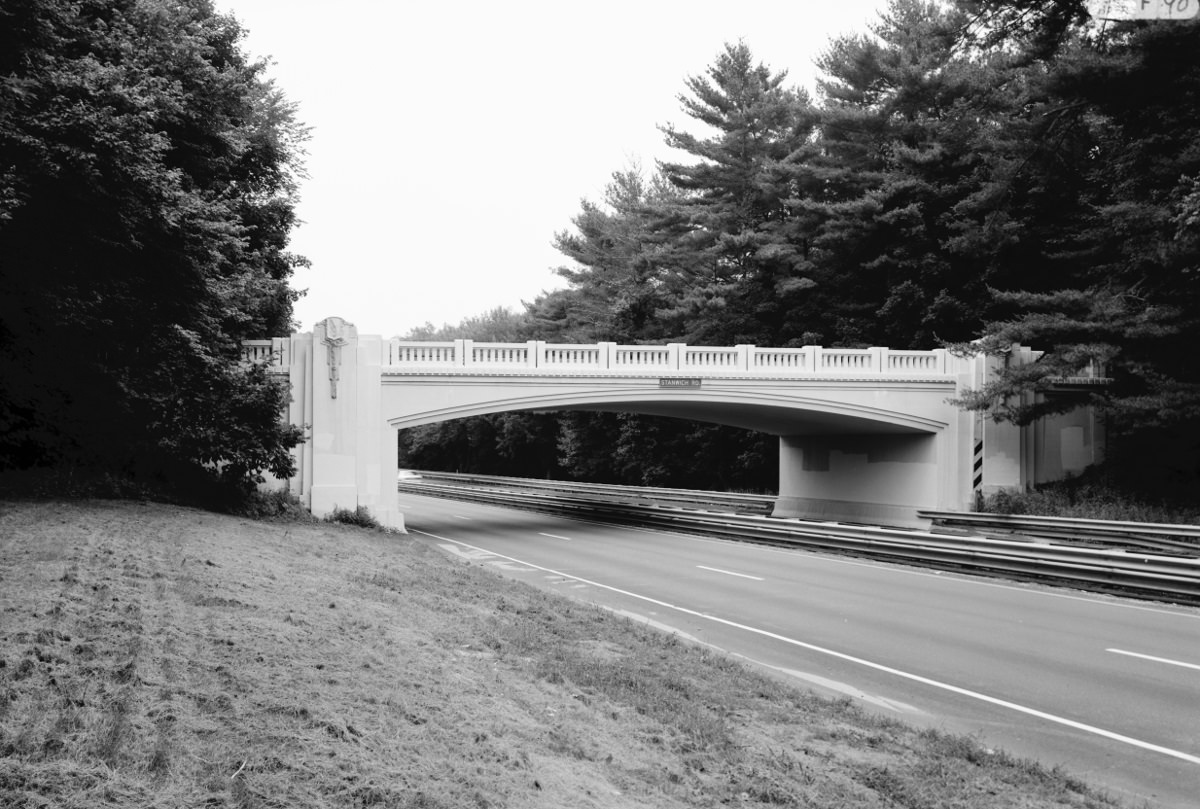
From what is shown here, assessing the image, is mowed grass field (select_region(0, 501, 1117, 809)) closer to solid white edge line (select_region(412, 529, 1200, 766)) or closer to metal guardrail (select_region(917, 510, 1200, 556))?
solid white edge line (select_region(412, 529, 1200, 766))

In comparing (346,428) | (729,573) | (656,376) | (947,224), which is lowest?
(729,573)

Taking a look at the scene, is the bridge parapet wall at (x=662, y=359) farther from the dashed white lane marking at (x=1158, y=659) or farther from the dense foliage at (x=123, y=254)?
the dashed white lane marking at (x=1158, y=659)

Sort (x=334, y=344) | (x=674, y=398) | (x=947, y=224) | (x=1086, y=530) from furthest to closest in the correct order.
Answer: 1. (x=947, y=224)
2. (x=674, y=398)
3. (x=334, y=344)
4. (x=1086, y=530)

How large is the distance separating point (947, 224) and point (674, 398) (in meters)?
13.6

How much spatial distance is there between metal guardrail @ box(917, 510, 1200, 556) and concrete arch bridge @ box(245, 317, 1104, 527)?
13.8 ft

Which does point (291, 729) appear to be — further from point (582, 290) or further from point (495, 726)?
point (582, 290)

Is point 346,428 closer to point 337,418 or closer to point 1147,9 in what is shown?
point 337,418

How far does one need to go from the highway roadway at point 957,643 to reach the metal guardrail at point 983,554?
54cm

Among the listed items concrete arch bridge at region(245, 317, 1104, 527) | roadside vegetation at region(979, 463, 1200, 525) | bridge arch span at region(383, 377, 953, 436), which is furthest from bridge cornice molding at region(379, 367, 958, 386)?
roadside vegetation at region(979, 463, 1200, 525)

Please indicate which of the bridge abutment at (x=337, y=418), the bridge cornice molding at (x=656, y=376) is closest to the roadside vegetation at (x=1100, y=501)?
the bridge cornice molding at (x=656, y=376)

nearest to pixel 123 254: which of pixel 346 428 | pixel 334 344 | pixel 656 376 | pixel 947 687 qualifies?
pixel 334 344

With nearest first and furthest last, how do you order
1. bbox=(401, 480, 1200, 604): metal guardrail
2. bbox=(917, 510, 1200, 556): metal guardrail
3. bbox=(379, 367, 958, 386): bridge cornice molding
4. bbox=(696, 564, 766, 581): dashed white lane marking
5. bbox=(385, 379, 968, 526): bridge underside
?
bbox=(401, 480, 1200, 604): metal guardrail, bbox=(696, 564, 766, 581): dashed white lane marking, bbox=(917, 510, 1200, 556): metal guardrail, bbox=(379, 367, 958, 386): bridge cornice molding, bbox=(385, 379, 968, 526): bridge underside

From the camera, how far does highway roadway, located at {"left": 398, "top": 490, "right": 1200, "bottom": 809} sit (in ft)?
25.4

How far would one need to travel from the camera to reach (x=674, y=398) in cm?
3028
